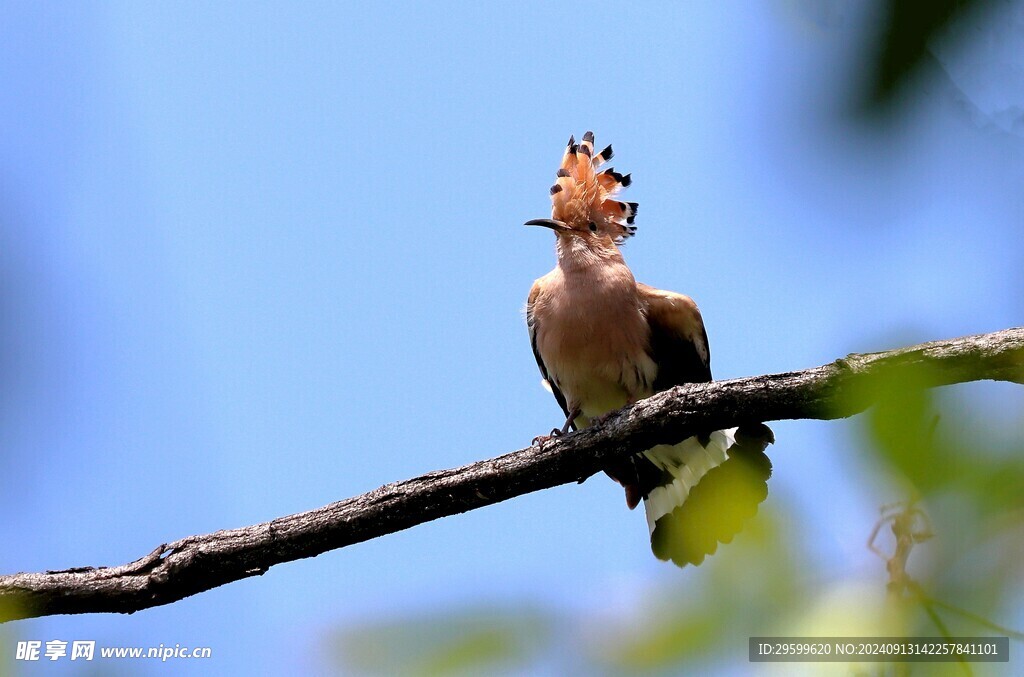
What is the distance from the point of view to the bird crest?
5.35 m

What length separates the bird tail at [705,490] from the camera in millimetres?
871

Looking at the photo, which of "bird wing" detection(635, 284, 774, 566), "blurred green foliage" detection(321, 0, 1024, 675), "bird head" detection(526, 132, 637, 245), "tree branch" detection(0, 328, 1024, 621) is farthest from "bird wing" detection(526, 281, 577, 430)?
"blurred green foliage" detection(321, 0, 1024, 675)

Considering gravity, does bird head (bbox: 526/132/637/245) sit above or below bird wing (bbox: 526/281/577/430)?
above

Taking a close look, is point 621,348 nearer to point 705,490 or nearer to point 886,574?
point 705,490

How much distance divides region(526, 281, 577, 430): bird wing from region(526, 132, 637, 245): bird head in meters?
0.35

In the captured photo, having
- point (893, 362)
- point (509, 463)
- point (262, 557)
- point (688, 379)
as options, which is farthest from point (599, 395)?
point (893, 362)

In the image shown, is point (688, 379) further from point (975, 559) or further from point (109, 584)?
point (975, 559)

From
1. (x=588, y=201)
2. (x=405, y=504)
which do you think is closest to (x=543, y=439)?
(x=405, y=504)

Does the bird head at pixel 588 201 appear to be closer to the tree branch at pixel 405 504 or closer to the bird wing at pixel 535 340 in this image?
the bird wing at pixel 535 340

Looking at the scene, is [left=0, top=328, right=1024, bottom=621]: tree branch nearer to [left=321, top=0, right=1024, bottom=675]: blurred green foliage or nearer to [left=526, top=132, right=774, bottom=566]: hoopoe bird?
[left=526, top=132, right=774, bottom=566]: hoopoe bird

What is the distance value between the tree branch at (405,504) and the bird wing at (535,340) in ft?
4.47

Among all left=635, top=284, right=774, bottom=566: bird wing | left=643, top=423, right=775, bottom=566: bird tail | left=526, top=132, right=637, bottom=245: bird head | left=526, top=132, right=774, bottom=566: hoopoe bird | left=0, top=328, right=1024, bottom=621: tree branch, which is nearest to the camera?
left=643, top=423, right=775, bottom=566: bird tail

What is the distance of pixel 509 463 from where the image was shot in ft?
12.8

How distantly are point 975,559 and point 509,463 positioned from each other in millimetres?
3280
